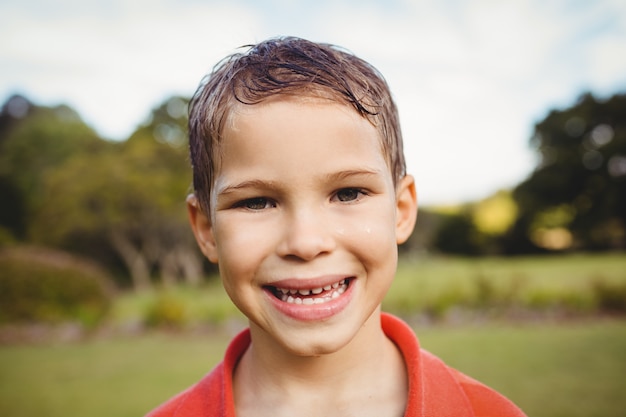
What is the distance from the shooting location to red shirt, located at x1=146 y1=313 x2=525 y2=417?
1.41 m

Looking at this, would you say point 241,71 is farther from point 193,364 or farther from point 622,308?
point 622,308

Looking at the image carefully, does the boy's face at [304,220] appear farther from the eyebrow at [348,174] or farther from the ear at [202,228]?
the ear at [202,228]

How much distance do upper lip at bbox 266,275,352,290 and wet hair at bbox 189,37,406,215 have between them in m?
0.43

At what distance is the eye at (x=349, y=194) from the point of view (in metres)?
1.40

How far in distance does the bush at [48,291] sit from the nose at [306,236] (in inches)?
444

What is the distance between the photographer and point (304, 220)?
4.28ft

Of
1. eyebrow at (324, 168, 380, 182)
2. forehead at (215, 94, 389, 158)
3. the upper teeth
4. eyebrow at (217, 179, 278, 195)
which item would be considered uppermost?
forehead at (215, 94, 389, 158)

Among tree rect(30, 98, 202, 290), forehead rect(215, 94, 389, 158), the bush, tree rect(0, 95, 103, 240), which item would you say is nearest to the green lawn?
the bush

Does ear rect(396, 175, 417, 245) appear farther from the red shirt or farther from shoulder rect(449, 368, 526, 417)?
shoulder rect(449, 368, 526, 417)

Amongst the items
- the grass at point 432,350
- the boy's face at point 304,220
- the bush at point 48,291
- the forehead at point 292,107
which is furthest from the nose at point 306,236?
the bush at point 48,291

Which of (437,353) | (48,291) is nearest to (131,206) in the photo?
(48,291)

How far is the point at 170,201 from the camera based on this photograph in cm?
2272

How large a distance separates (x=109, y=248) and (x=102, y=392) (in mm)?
22424

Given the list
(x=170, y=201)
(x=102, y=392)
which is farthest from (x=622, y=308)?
(x=170, y=201)
